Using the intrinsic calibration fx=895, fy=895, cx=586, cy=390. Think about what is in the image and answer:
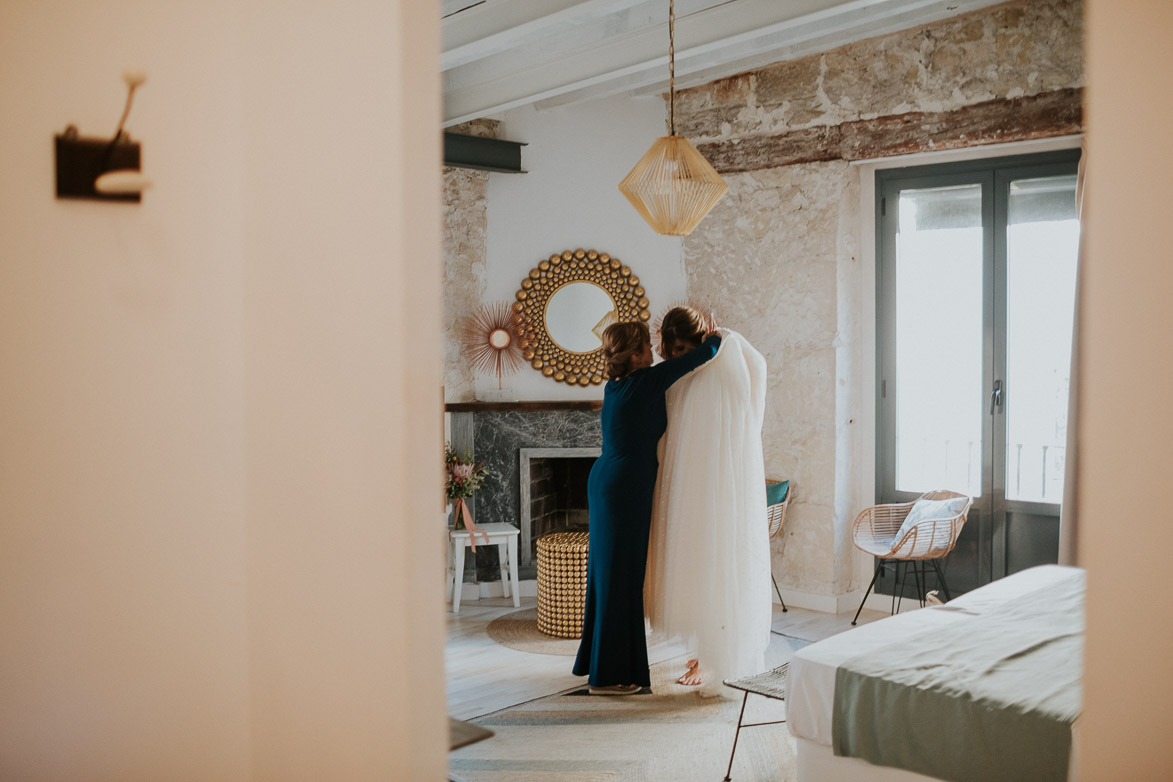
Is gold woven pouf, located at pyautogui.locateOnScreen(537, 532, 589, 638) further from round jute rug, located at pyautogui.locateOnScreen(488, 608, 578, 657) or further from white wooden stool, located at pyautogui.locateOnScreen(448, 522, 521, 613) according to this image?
white wooden stool, located at pyautogui.locateOnScreen(448, 522, 521, 613)

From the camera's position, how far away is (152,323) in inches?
55.9

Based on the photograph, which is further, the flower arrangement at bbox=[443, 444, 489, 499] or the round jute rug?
the flower arrangement at bbox=[443, 444, 489, 499]

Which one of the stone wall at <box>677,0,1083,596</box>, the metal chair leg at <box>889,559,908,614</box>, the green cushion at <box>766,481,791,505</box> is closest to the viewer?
the stone wall at <box>677,0,1083,596</box>

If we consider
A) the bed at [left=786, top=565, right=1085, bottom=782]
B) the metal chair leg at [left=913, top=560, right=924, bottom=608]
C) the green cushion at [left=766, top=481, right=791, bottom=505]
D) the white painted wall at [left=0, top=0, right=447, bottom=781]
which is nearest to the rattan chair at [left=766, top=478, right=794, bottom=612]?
the green cushion at [left=766, top=481, right=791, bottom=505]

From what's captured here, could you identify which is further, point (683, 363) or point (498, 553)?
point (498, 553)

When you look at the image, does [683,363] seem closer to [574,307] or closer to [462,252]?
[574,307]

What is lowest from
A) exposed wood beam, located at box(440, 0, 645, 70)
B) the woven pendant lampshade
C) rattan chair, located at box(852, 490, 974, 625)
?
rattan chair, located at box(852, 490, 974, 625)

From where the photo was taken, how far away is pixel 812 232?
5172 mm

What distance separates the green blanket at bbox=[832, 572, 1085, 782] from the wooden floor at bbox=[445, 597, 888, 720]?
1.53 meters

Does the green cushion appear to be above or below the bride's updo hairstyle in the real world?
below

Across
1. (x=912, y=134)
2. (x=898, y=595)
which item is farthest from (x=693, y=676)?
(x=912, y=134)

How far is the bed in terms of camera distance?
2.14 meters

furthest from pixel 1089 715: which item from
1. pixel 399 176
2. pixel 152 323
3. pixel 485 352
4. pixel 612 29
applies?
pixel 485 352

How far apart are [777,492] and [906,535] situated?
3.03 feet
